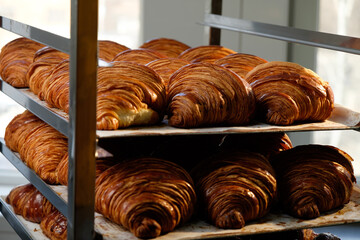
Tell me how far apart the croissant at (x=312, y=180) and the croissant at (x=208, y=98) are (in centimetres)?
21

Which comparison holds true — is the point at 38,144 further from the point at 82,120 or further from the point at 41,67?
the point at 82,120

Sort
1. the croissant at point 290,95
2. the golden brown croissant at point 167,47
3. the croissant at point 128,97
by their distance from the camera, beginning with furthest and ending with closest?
the golden brown croissant at point 167,47 → the croissant at point 290,95 → the croissant at point 128,97

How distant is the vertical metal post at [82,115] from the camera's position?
1.20 m

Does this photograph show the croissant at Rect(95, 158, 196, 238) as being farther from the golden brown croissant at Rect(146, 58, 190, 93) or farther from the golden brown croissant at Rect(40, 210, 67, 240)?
the golden brown croissant at Rect(146, 58, 190, 93)

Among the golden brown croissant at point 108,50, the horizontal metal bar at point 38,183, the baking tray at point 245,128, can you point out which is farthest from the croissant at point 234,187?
the golden brown croissant at point 108,50

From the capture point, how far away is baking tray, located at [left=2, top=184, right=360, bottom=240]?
1337mm

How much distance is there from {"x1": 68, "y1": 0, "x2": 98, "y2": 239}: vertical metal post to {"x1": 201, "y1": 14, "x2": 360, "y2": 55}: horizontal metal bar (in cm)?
56

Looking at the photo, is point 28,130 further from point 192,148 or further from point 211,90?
point 211,90

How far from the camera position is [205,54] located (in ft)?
6.21

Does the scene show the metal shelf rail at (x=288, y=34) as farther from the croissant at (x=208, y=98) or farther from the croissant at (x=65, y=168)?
the croissant at (x=65, y=168)

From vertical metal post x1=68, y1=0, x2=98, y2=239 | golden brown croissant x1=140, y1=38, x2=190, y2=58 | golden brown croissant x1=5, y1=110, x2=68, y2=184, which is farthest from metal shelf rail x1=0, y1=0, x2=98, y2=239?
golden brown croissant x1=140, y1=38, x2=190, y2=58

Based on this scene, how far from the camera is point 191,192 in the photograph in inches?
55.1

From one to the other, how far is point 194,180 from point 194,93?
0.74ft

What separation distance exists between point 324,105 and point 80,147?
2.07ft
